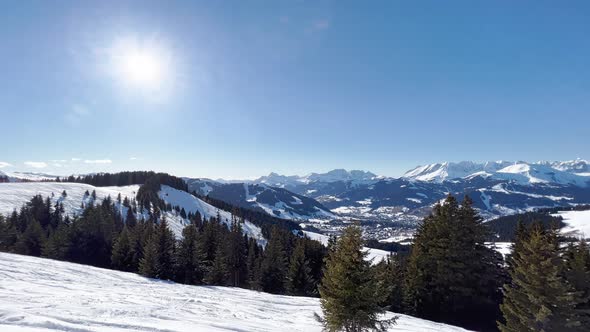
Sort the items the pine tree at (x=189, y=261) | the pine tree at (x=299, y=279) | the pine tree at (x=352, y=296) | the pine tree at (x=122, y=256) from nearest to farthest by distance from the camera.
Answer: the pine tree at (x=352, y=296)
the pine tree at (x=189, y=261)
the pine tree at (x=299, y=279)
the pine tree at (x=122, y=256)

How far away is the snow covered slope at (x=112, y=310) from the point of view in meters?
12.6

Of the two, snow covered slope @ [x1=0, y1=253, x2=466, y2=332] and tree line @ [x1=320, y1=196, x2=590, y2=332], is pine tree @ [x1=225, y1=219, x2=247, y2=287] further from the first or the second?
snow covered slope @ [x1=0, y1=253, x2=466, y2=332]

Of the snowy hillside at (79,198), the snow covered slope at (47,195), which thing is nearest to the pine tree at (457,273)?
the snowy hillside at (79,198)

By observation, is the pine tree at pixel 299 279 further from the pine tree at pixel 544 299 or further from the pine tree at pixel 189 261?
the pine tree at pixel 544 299

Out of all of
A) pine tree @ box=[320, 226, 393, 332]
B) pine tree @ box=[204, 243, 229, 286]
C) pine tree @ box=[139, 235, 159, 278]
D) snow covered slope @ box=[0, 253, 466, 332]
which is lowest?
pine tree @ box=[204, 243, 229, 286]

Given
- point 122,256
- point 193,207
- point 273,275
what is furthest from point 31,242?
point 193,207

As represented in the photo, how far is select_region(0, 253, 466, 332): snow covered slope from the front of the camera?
12.6m

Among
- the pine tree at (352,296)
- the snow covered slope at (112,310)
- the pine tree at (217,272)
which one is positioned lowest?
the pine tree at (217,272)

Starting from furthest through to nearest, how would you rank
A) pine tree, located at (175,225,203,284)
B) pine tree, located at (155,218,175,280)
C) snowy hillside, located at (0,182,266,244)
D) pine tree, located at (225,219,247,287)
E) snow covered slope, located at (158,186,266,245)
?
snow covered slope, located at (158,186,266,245) < snowy hillside, located at (0,182,266,244) < pine tree, located at (225,219,247,287) < pine tree, located at (175,225,203,284) < pine tree, located at (155,218,175,280)

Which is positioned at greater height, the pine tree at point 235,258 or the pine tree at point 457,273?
the pine tree at point 457,273

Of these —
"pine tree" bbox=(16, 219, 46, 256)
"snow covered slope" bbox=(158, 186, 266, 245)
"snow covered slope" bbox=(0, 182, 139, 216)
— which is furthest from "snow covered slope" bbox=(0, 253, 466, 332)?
"snow covered slope" bbox=(158, 186, 266, 245)

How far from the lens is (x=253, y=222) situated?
172875mm

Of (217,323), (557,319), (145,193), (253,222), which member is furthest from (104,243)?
(253,222)

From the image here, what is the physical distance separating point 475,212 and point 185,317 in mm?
29043
